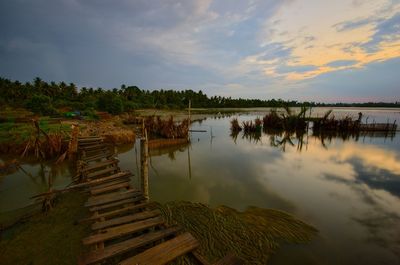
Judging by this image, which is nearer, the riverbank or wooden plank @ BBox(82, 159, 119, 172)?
the riverbank

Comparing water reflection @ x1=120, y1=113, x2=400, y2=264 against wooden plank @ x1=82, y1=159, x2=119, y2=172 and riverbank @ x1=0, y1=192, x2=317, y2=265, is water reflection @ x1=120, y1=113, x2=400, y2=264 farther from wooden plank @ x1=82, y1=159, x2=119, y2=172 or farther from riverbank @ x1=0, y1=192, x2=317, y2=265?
wooden plank @ x1=82, y1=159, x2=119, y2=172

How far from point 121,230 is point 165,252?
1236 mm

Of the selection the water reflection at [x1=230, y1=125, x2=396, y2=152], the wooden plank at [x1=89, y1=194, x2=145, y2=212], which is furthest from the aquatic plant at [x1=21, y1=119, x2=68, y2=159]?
the water reflection at [x1=230, y1=125, x2=396, y2=152]

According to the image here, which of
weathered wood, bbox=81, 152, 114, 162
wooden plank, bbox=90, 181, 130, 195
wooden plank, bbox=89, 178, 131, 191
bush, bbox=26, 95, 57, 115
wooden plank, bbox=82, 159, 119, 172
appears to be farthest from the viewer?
bush, bbox=26, 95, 57, 115

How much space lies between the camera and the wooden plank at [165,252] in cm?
313

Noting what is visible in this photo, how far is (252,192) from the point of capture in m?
7.62

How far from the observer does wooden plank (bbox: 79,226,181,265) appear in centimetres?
321

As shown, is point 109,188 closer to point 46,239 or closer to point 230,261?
point 46,239

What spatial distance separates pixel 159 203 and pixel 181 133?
1107 centimetres

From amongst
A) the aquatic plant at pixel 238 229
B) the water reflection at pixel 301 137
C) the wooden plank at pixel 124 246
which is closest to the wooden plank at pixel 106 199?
the aquatic plant at pixel 238 229

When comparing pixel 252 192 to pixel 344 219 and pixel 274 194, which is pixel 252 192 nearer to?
pixel 274 194

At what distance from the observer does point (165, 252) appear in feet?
10.9

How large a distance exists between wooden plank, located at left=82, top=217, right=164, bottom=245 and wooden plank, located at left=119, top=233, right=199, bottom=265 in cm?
82

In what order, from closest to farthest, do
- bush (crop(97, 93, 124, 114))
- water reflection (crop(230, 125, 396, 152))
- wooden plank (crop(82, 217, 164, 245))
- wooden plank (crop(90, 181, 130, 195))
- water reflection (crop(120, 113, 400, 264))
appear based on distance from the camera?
1. wooden plank (crop(82, 217, 164, 245))
2. water reflection (crop(120, 113, 400, 264))
3. wooden plank (crop(90, 181, 130, 195))
4. water reflection (crop(230, 125, 396, 152))
5. bush (crop(97, 93, 124, 114))
